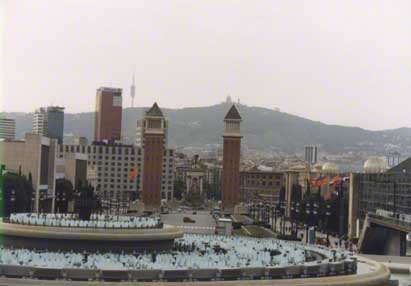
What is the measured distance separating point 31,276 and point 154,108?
94.0 m

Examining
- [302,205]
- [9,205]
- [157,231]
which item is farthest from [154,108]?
[157,231]

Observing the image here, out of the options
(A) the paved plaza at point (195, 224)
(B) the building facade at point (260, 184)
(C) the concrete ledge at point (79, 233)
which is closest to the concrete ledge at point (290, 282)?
(C) the concrete ledge at point (79, 233)

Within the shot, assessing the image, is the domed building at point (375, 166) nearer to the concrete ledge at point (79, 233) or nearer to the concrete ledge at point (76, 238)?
the concrete ledge at point (79, 233)

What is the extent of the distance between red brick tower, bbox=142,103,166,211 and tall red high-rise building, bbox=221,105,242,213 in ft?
30.4

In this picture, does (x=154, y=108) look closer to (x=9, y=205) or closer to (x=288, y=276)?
(x=9, y=205)

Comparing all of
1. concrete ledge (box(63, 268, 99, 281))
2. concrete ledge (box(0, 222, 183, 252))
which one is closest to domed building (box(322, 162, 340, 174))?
concrete ledge (box(0, 222, 183, 252))

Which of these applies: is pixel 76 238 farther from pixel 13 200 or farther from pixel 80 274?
pixel 13 200

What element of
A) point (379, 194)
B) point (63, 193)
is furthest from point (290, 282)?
point (63, 193)

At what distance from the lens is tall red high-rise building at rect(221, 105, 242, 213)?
367 ft

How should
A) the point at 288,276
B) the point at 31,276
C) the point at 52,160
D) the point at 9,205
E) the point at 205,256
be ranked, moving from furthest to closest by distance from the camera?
the point at 52,160
the point at 9,205
the point at 205,256
the point at 288,276
the point at 31,276

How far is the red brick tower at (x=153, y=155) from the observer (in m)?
115

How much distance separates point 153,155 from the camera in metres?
116

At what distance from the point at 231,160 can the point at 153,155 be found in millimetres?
11156

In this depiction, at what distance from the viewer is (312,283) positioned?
23.4 metres
